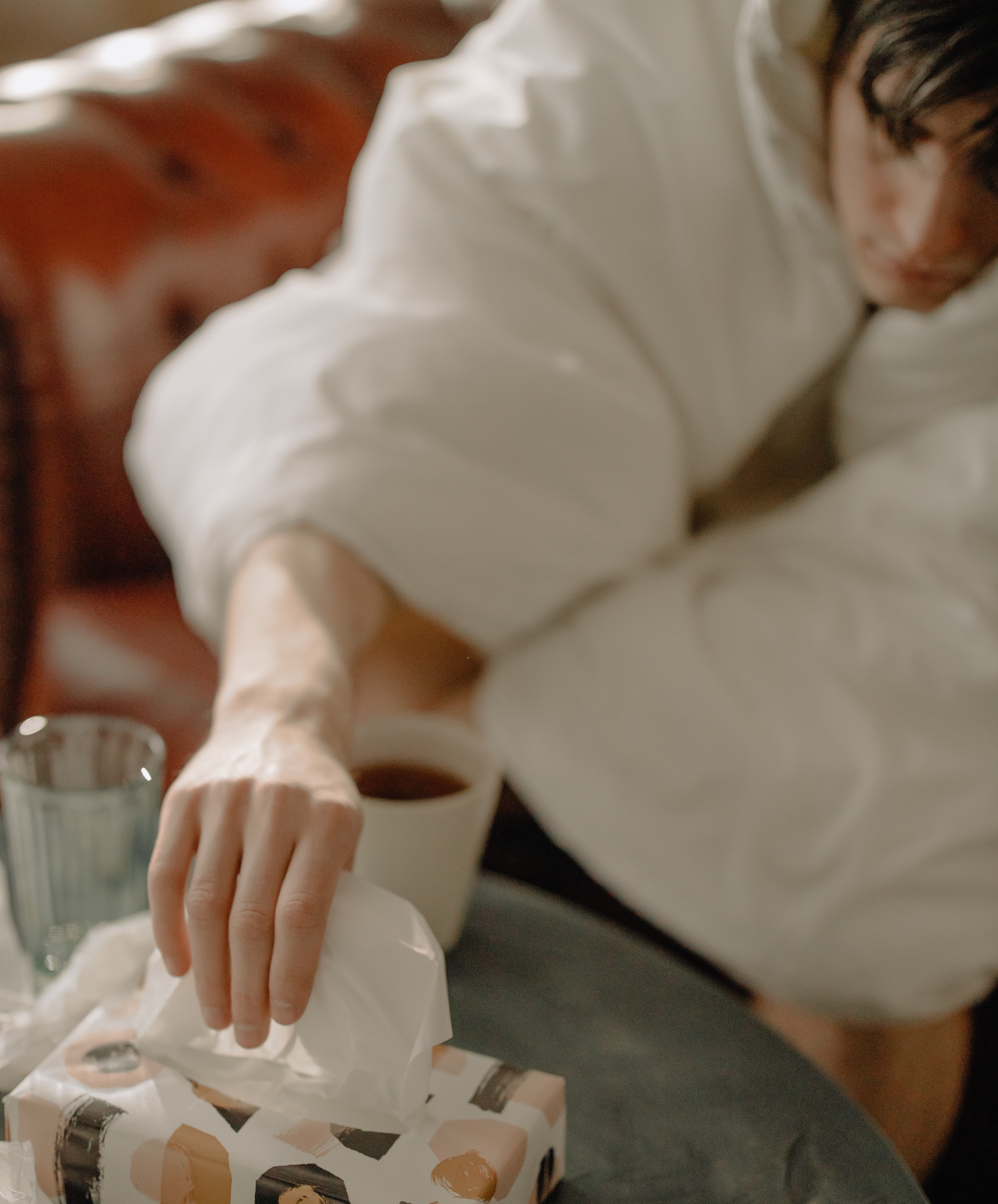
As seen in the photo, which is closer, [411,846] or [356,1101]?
[356,1101]

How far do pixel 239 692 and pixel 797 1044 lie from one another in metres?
0.40

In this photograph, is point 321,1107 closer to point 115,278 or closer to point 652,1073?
point 652,1073

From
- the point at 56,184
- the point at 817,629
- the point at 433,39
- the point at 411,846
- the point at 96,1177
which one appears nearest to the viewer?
the point at 96,1177

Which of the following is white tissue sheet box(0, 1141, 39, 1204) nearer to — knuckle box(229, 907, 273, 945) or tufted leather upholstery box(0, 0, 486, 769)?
knuckle box(229, 907, 273, 945)

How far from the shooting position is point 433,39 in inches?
48.1

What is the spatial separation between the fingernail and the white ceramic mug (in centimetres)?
10

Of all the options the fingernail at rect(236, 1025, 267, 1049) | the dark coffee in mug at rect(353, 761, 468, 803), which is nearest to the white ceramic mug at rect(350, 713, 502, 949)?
the dark coffee in mug at rect(353, 761, 468, 803)

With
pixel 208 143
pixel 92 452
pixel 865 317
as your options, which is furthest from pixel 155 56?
pixel 865 317

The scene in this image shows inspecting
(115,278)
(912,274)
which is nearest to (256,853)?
(912,274)

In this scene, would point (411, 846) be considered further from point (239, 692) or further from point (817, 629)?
point (817, 629)

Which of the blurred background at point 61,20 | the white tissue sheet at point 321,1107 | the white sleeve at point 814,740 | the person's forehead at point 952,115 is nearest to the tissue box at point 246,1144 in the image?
the white tissue sheet at point 321,1107

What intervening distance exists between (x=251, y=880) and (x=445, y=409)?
331 mm

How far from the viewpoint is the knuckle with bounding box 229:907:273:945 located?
34cm

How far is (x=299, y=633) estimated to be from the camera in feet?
1.61
